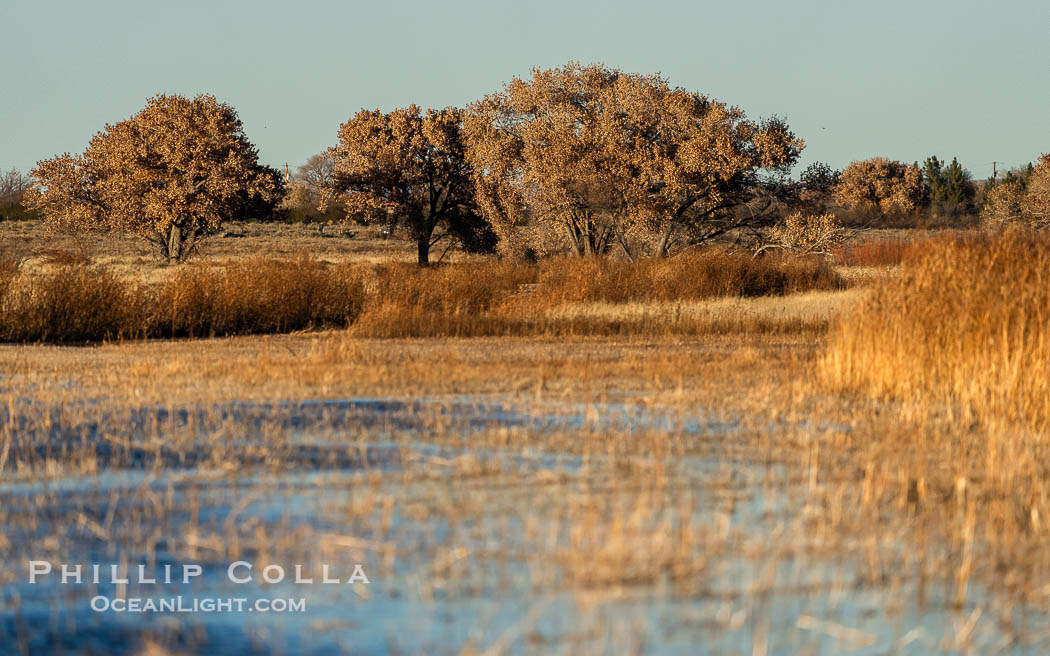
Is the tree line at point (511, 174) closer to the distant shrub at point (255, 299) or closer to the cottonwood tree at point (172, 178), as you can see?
the cottonwood tree at point (172, 178)

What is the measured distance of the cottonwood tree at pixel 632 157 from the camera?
3700cm

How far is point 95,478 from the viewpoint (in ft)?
23.3

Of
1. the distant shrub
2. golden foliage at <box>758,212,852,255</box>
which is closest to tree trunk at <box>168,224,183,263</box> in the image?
the distant shrub

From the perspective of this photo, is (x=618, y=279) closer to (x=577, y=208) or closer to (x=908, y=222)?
(x=577, y=208)

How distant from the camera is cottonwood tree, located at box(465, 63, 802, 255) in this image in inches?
1457

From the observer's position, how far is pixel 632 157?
3734 cm

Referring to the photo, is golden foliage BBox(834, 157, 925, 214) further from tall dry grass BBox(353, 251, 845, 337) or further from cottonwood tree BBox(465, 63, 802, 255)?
tall dry grass BBox(353, 251, 845, 337)

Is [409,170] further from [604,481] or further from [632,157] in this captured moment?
[604,481]

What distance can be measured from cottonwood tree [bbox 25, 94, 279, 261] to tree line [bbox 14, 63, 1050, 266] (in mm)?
75

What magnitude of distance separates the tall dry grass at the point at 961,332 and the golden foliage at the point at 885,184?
263ft

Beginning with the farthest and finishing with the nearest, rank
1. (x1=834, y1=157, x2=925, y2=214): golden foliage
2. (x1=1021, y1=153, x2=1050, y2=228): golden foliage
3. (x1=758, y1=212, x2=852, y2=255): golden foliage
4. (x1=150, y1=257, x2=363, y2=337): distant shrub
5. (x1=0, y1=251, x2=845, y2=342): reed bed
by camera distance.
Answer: (x1=834, y1=157, x2=925, y2=214): golden foliage < (x1=1021, y1=153, x2=1050, y2=228): golden foliage < (x1=758, y1=212, x2=852, y2=255): golden foliage < (x1=150, y1=257, x2=363, y2=337): distant shrub < (x1=0, y1=251, x2=845, y2=342): reed bed

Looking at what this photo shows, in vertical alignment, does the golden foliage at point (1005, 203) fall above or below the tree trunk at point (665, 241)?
above

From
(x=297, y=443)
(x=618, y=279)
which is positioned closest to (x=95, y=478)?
(x=297, y=443)

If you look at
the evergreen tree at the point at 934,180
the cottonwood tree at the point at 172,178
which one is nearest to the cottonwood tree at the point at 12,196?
the cottonwood tree at the point at 172,178
